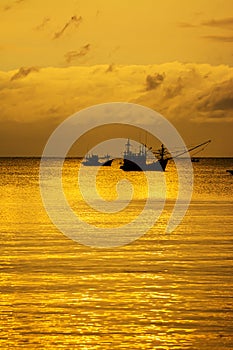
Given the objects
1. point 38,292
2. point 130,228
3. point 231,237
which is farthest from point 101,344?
point 130,228

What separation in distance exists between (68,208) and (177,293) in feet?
145

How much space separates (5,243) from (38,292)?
46.2 feet

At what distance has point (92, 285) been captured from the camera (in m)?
27.2

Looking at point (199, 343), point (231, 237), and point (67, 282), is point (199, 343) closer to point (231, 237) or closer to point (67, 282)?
point (67, 282)

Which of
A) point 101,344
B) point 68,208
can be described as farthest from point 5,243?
point 68,208

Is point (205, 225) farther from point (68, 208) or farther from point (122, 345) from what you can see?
point (122, 345)

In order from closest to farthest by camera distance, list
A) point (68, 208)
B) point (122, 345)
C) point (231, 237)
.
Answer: point (122, 345) < point (231, 237) < point (68, 208)

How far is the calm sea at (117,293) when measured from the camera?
2062 cm

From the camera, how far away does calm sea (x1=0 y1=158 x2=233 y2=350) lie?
20.6 metres

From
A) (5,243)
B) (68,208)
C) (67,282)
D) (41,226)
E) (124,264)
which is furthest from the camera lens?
(68,208)

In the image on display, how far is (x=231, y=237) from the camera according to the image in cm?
4331

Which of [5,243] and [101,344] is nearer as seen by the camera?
[101,344]

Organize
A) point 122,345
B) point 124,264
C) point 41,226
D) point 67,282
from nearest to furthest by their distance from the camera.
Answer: point 122,345 < point 67,282 < point 124,264 < point 41,226

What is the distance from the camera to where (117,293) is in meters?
25.8
